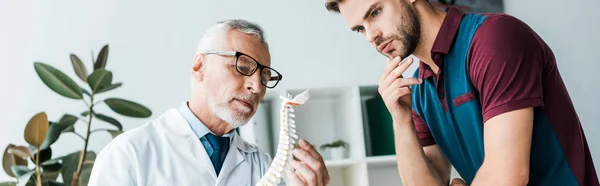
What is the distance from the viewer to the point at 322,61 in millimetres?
3490

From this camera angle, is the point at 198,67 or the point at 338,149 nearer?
the point at 198,67

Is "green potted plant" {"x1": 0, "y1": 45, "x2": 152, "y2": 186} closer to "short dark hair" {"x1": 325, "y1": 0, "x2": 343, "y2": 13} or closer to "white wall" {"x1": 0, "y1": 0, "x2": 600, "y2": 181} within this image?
"white wall" {"x1": 0, "y1": 0, "x2": 600, "y2": 181}

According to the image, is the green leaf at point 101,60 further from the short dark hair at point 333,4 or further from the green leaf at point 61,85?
the short dark hair at point 333,4

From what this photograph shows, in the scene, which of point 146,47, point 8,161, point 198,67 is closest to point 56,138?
point 8,161

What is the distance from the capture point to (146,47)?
3344 mm

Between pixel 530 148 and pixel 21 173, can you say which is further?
A: pixel 21 173

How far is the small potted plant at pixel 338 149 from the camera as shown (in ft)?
10.1

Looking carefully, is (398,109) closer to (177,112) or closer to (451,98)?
(451,98)

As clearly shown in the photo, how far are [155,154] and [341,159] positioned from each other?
1398 mm

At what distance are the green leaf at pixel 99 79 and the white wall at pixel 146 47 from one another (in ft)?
1.48

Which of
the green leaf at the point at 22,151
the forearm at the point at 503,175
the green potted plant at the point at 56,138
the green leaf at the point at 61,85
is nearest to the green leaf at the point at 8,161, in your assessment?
the green potted plant at the point at 56,138

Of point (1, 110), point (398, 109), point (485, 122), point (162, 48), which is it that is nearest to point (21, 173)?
point (1, 110)

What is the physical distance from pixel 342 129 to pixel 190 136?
1465 mm

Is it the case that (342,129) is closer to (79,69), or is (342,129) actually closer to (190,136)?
(79,69)
